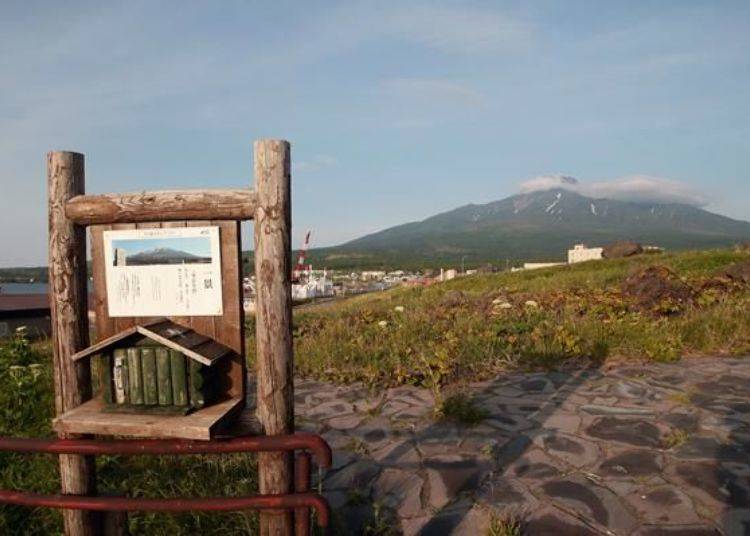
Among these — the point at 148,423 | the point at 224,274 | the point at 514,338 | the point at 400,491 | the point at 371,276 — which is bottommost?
the point at 371,276

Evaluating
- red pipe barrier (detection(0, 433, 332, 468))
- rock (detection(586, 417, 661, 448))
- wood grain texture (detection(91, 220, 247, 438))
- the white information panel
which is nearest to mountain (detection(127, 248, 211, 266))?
the white information panel

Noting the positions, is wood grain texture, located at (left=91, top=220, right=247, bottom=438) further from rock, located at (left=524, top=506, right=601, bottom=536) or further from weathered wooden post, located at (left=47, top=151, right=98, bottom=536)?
rock, located at (left=524, top=506, right=601, bottom=536)

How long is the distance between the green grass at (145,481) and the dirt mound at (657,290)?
762cm

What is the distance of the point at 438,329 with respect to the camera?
846 cm

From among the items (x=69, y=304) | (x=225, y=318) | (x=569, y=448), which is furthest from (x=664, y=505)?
(x=69, y=304)

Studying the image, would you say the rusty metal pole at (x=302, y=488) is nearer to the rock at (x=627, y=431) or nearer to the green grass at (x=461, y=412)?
the green grass at (x=461, y=412)

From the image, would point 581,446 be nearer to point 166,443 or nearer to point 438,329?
point 166,443

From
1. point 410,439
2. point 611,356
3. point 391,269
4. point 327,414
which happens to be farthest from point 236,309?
point 391,269

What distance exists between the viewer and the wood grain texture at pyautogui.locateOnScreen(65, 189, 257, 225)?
2.63 metres

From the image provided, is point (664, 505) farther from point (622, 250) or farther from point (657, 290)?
point (622, 250)

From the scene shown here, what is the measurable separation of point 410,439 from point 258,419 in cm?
206

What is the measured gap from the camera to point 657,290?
360 inches

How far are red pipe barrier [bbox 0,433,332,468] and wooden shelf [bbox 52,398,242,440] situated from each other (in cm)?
6

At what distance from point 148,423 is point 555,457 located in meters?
3.02
